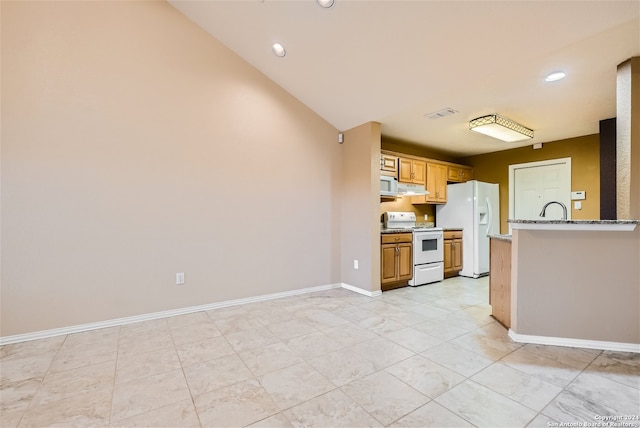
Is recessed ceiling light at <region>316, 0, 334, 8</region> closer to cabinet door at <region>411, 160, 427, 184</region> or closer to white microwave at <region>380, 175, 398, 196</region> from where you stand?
white microwave at <region>380, 175, 398, 196</region>

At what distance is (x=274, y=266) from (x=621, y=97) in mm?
3935

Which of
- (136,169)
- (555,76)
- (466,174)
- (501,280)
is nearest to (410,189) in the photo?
(466,174)

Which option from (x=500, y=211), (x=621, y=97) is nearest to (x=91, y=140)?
(x=621, y=97)

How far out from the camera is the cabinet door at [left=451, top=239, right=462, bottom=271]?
4965 mm

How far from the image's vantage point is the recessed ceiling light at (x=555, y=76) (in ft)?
8.67

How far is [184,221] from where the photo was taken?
10.5ft

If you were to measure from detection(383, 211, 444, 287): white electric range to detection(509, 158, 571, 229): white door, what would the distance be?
1693mm

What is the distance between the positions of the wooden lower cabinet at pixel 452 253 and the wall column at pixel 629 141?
2.51m

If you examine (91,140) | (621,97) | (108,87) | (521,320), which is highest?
(108,87)

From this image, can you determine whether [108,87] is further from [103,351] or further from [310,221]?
[310,221]

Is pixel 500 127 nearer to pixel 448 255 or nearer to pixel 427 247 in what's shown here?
pixel 427 247

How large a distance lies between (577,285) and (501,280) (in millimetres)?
614

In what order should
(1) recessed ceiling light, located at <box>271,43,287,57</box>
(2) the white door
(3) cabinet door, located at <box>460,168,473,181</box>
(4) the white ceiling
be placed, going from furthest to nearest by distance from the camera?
1. (3) cabinet door, located at <box>460,168,473,181</box>
2. (2) the white door
3. (1) recessed ceiling light, located at <box>271,43,287,57</box>
4. (4) the white ceiling

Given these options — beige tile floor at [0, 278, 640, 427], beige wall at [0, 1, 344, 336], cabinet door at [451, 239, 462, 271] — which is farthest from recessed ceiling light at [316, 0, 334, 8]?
cabinet door at [451, 239, 462, 271]
